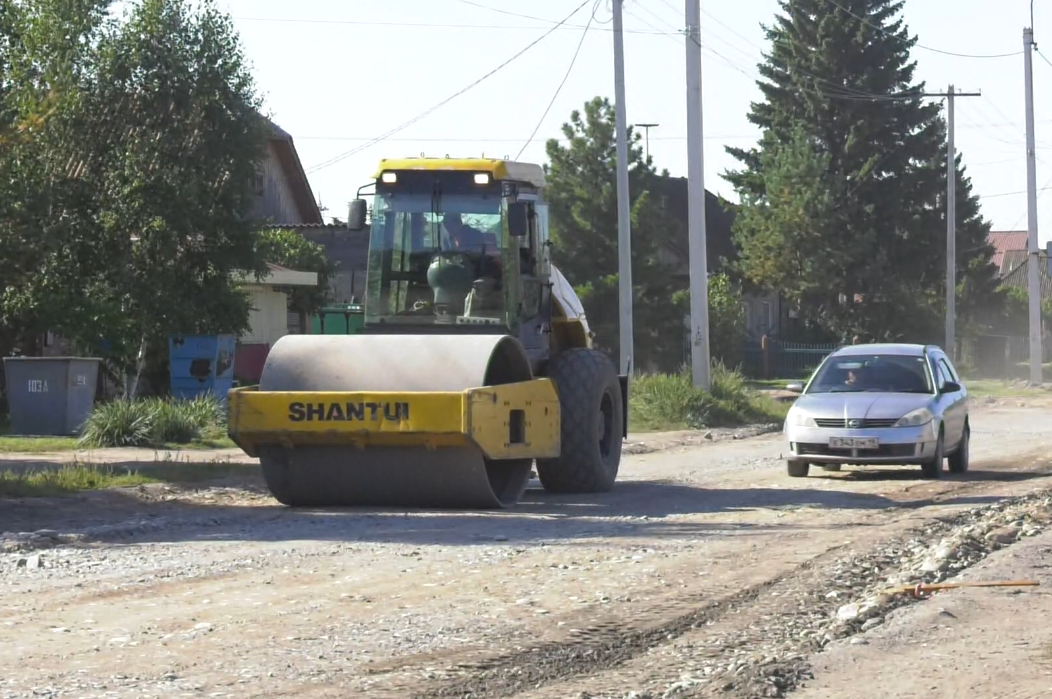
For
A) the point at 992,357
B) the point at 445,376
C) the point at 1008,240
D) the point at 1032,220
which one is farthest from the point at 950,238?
the point at 1008,240

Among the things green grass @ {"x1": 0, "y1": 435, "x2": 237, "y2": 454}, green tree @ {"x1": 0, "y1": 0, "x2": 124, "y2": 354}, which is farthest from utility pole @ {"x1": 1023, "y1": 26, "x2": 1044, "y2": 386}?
green grass @ {"x1": 0, "y1": 435, "x2": 237, "y2": 454}

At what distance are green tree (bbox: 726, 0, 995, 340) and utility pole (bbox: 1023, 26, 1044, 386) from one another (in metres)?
7.24

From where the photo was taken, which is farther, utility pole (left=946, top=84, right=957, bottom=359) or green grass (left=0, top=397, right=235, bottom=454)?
utility pole (left=946, top=84, right=957, bottom=359)

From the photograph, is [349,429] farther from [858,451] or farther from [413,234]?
[858,451]

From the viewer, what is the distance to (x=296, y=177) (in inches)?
1991

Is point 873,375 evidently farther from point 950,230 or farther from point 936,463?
point 950,230

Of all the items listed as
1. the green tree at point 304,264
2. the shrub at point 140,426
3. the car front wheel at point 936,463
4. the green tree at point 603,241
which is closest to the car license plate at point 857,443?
the car front wheel at point 936,463

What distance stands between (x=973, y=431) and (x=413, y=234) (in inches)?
592

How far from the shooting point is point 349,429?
13.7 metres

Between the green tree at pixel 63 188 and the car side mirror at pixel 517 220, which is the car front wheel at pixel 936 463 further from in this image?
the green tree at pixel 63 188

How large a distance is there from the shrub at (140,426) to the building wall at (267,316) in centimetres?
1659

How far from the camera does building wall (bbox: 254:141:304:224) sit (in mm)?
47406

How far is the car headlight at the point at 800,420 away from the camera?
1805 cm

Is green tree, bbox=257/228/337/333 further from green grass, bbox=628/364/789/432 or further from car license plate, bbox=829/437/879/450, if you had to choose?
car license plate, bbox=829/437/879/450
